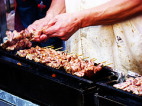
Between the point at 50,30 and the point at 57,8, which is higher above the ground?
the point at 57,8

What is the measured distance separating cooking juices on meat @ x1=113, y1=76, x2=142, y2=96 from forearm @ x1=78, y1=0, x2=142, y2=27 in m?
1.28

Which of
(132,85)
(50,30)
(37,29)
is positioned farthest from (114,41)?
(132,85)

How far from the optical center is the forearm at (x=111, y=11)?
4.32 m

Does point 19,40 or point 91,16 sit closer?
point 91,16

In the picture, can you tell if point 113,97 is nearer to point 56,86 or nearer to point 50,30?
A: point 56,86

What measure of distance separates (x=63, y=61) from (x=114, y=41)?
1.13 m

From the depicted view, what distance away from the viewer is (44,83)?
3.59m

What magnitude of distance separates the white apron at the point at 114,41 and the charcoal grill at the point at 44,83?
103 cm

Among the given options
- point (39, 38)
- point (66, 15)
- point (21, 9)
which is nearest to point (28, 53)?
point (39, 38)

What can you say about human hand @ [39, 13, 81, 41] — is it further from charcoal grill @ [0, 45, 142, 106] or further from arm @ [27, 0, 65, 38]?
charcoal grill @ [0, 45, 142, 106]

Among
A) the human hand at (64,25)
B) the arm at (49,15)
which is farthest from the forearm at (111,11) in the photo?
the arm at (49,15)

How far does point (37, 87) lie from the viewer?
3.70 meters

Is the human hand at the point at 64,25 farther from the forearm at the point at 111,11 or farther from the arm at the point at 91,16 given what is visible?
the forearm at the point at 111,11

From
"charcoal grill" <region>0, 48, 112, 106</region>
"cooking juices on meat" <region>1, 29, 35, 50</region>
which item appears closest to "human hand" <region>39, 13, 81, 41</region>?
"cooking juices on meat" <region>1, 29, 35, 50</region>
